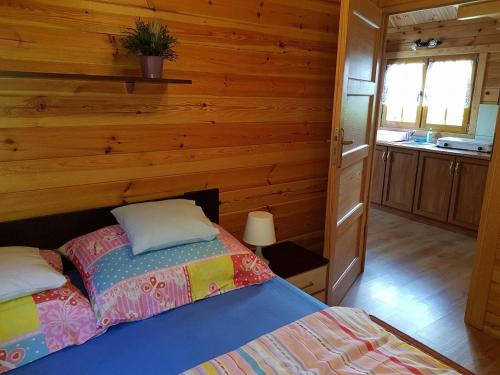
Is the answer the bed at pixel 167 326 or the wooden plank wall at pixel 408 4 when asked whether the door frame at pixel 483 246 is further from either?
the bed at pixel 167 326

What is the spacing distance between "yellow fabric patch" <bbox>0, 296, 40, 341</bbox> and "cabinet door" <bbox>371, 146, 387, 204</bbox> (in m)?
3.94

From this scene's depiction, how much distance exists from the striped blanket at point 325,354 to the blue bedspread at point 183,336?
11cm

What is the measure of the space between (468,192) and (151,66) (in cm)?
344

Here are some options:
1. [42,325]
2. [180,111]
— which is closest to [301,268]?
[180,111]

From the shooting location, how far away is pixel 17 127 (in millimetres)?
1653

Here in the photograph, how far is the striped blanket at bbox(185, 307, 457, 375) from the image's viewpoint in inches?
47.1

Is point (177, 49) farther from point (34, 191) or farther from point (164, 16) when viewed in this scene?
point (34, 191)

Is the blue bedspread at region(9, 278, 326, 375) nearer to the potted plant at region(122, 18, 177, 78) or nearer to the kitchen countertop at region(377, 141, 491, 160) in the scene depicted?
the potted plant at region(122, 18, 177, 78)

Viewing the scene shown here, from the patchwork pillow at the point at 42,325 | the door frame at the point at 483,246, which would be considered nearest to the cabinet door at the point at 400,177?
the door frame at the point at 483,246

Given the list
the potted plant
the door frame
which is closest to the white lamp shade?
the potted plant

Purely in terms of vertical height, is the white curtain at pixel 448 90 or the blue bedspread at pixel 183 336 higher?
the white curtain at pixel 448 90

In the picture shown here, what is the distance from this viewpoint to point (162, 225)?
1.71 meters

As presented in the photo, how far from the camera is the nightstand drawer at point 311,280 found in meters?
2.24

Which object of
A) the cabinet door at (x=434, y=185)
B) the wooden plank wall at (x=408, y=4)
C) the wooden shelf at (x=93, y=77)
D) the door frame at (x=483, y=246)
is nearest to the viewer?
the wooden shelf at (x=93, y=77)
